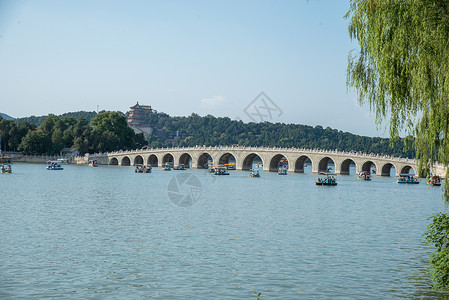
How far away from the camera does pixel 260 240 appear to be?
20.2 m

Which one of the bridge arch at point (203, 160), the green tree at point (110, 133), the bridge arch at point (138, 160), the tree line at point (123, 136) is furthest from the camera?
the bridge arch at point (138, 160)

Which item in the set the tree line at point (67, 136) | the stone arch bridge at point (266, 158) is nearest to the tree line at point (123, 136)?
the tree line at point (67, 136)

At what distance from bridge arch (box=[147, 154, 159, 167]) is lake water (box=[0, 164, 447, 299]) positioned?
76.3 metres

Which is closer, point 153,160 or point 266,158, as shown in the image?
point 266,158

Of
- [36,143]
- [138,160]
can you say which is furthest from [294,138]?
[36,143]

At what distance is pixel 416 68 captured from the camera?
40.0 ft

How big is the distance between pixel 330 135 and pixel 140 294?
447 ft

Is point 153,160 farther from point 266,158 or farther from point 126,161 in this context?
point 266,158

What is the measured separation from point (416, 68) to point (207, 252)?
9.14 meters

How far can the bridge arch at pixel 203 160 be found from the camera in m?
99.2

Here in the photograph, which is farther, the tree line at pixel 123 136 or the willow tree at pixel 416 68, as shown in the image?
the tree line at pixel 123 136

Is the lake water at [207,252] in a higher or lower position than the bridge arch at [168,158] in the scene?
lower

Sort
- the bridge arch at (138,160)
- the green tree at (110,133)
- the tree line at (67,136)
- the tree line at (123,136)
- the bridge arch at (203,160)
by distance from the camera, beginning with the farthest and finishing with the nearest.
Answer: the bridge arch at (138,160)
the green tree at (110,133)
the tree line at (123,136)
the tree line at (67,136)
the bridge arch at (203,160)

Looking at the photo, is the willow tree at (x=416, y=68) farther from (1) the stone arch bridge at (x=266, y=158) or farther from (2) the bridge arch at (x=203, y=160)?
(2) the bridge arch at (x=203, y=160)
